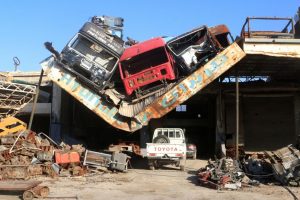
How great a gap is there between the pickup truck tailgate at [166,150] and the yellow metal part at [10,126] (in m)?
5.89

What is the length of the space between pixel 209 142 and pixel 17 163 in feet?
50.7


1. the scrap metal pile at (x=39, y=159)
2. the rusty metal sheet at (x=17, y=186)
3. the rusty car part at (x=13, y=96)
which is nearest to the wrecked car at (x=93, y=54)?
→ the rusty car part at (x=13, y=96)

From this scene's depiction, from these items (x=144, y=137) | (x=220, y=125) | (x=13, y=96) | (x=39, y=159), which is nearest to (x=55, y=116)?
(x=13, y=96)

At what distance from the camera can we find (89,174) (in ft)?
54.5

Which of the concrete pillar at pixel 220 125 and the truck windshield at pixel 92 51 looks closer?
the truck windshield at pixel 92 51

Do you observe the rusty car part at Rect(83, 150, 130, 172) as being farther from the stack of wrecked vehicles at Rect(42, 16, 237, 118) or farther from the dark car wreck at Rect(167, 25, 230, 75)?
the dark car wreck at Rect(167, 25, 230, 75)

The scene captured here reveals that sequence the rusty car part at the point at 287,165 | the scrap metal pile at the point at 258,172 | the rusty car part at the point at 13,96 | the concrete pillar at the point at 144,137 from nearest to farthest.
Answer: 1. the scrap metal pile at the point at 258,172
2. the rusty car part at the point at 287,165
3. the rusty car part at the point at 13,96
4. the concrete pillar at the point at 144,137

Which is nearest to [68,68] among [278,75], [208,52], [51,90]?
[208,52]

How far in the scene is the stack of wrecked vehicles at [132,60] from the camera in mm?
18438

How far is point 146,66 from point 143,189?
6964 mm

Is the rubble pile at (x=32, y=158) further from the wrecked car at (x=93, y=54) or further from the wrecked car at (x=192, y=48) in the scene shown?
the wrecked car at (x=192, y=48)

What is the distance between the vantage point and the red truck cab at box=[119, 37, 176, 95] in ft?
60.5

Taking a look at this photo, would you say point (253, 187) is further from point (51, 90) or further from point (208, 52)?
point (51, 90)

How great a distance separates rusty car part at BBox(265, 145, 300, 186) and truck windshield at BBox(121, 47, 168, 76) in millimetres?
6478
